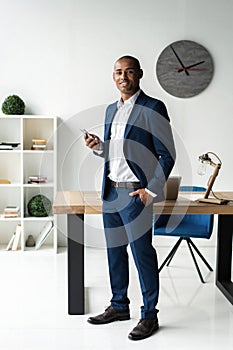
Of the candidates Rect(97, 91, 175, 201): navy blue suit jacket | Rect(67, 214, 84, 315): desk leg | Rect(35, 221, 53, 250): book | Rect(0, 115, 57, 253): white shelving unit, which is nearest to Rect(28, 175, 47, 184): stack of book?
Rect(0, 115, 57, 253): white shelving unit

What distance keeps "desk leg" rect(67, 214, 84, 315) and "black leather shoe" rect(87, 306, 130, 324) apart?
0.18 meters

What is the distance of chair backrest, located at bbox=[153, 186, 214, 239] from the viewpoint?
4379 millimetres

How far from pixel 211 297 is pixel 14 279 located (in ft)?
5.20

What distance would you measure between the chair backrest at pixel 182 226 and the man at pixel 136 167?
3.14 ft

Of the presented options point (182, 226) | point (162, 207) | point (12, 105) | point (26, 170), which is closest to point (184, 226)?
point (182, 226)

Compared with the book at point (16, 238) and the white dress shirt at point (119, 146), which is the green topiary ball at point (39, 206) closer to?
the book at point (16, 238)

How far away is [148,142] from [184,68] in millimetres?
2444

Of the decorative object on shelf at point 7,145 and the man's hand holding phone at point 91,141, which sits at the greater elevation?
the man's hand holding phone at point 91,141

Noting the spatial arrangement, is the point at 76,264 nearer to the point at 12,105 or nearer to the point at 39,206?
the point at 39,206

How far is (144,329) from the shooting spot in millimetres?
3330

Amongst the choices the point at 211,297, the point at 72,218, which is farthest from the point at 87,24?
the point at 211,297

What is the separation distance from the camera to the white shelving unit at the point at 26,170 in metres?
5.42

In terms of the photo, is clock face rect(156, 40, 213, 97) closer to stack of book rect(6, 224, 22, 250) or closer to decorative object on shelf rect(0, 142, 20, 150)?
A: decorative object on shelf rect(0, 142, 20, 150)

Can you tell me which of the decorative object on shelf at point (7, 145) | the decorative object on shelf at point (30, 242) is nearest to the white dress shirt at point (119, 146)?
the decorative object on shelf at point (7, 145)
